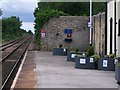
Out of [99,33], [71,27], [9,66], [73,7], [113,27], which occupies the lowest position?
[9,66]

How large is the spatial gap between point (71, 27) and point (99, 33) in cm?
1004

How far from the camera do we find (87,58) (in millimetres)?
24297

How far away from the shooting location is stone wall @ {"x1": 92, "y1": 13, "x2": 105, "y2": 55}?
34000mm

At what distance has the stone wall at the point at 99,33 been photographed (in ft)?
112

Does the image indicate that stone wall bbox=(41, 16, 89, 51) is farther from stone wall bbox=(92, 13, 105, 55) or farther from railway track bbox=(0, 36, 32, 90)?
stone wall bbox=(92, 13, 105, 55)

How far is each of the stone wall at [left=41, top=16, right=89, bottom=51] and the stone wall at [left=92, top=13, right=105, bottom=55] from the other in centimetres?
545

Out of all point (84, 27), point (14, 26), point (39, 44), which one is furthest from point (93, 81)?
point (14, 26)

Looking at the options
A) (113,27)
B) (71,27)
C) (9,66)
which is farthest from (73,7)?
(9,66)

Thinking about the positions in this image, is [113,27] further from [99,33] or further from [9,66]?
[99,33]

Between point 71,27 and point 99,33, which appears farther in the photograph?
point 71,27

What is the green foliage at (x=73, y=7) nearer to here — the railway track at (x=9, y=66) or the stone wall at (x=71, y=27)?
the stone wall at (x=71, y=27)

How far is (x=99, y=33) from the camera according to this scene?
120 ft

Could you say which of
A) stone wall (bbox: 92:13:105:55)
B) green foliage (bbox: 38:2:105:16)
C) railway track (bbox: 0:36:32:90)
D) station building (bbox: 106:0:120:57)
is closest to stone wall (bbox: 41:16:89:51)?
railway track (bbox: 0:36:32:90)

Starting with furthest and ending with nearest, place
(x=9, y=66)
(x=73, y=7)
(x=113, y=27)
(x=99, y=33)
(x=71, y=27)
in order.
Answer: (x=73, y=7), (x=71, y=27), (x=99, y=33), (x=113, y=27), (x=9, y=66)
